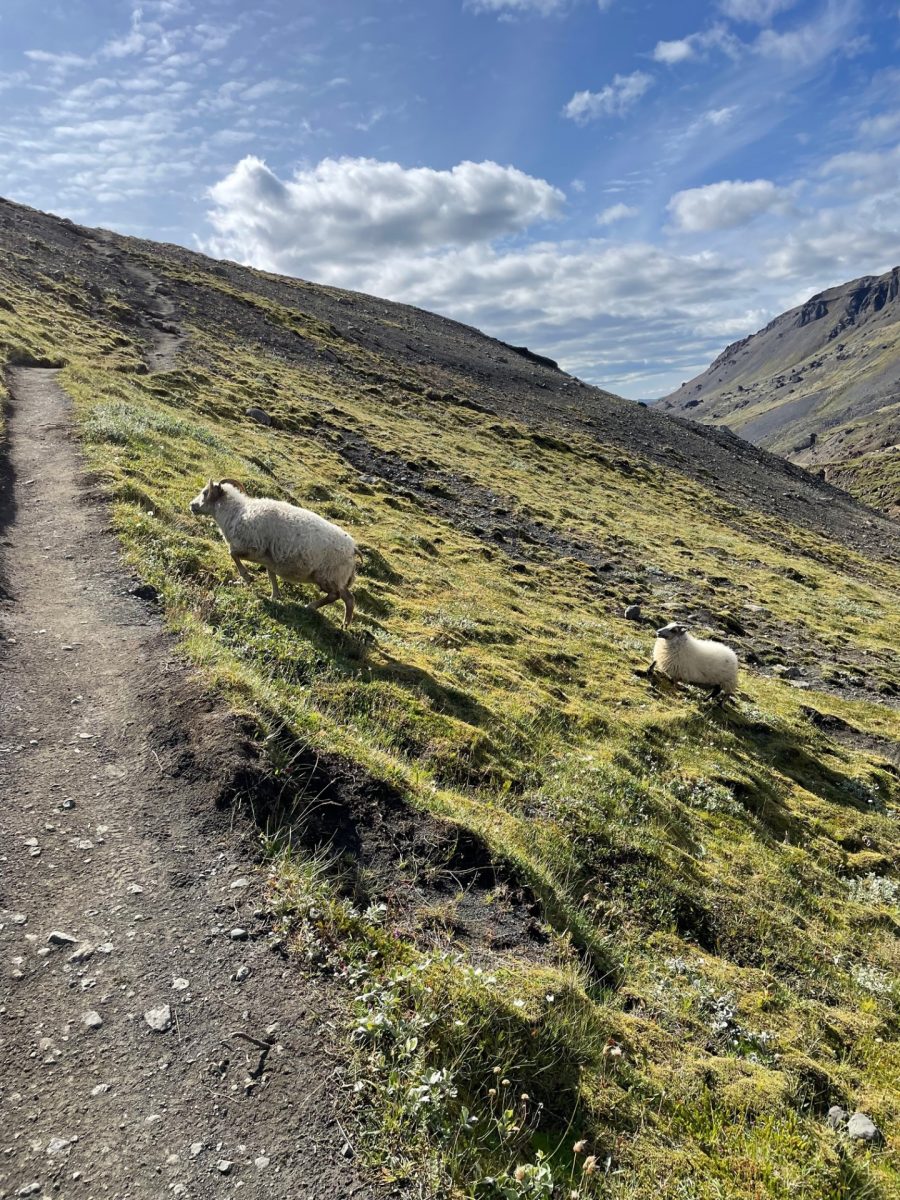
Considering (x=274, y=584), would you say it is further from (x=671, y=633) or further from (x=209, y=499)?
(x=671, y=633)

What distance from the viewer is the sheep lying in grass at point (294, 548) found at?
13.3 metres

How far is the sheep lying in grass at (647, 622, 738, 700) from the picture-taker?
18.7 meters

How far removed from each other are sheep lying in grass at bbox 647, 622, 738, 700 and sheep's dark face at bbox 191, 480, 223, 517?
43.0 feet

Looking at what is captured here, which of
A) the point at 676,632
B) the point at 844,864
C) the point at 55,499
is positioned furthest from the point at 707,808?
the point at 55,499

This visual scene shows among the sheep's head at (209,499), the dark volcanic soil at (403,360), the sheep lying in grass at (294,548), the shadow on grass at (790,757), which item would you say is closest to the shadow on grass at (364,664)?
the sheep lying in grass at (294,548)

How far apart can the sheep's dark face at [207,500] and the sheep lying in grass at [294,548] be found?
831 millimetres

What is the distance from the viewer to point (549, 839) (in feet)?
28.9

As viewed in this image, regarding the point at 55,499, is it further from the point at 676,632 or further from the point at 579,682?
the point at 676,632

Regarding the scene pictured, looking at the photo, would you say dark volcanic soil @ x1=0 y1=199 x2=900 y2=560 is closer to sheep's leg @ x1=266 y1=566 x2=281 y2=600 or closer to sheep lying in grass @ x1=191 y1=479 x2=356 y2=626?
sheep lying in grass @ x1=191 y1=479 x2=356 y2=626

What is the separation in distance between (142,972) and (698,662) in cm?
1698

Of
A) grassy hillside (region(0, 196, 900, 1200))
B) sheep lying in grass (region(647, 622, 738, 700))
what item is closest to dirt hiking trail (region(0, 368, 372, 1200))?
grassy hillside (region(0, 196, 900, 1200))

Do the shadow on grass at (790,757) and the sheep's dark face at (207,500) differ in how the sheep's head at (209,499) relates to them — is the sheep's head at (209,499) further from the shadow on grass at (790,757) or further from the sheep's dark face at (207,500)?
the shadow on grass at (790,757)

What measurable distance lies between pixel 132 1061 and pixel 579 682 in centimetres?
1474

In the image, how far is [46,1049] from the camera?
4156mm
